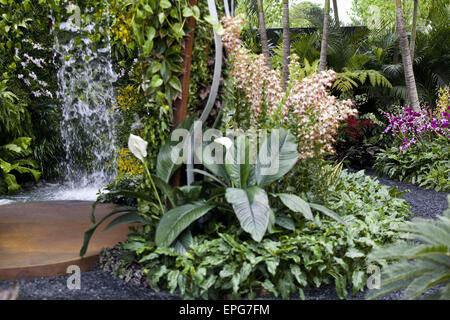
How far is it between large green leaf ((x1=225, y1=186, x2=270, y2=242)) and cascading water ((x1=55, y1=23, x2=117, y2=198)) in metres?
3.96

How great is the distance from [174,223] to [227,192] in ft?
1.12

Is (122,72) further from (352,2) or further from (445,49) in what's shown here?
(352,2)

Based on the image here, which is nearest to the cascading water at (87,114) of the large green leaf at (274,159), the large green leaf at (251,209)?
the large green leaf at (274,159)

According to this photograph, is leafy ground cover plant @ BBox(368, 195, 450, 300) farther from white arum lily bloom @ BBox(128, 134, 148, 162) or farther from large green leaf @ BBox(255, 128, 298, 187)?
white arum lily bloom @ BBox(128, 134, 148, 162)

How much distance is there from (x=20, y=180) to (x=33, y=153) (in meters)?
0.40

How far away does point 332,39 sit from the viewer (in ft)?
29.1

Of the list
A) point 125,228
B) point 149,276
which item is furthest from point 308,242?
point 125,228

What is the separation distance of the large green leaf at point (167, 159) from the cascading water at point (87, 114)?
3.50m

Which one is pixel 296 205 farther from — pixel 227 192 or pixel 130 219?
pixel 130 219

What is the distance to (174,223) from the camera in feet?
8.35

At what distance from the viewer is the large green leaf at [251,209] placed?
8.00 feet

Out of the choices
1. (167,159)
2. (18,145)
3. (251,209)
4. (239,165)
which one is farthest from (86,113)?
(251,209)

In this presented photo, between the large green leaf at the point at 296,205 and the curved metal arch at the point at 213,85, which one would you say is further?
the curved metal arch at the point at 213,85

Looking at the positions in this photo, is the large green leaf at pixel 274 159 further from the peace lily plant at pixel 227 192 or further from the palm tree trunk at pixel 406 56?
the palm tree trunk at pixel 406 56
